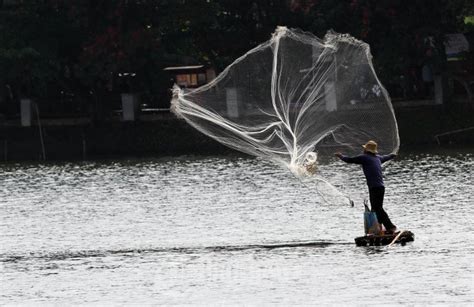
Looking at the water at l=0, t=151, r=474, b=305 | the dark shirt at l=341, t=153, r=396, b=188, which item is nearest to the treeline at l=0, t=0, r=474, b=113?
the water at l=0, t=151, r=474, b=305

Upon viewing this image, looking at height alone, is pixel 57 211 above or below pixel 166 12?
below

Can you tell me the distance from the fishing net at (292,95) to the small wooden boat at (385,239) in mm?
1794

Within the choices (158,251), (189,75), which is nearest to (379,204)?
(158,251)

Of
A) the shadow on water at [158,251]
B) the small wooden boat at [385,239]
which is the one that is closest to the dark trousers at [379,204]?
the small wooden boat at [385,239]

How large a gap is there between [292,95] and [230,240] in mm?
3524

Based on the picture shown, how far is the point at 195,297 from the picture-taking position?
27.2m

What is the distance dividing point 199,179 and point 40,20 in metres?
24.1

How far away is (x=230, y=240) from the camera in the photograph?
34.7 m

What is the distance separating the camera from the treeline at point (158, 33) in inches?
2741

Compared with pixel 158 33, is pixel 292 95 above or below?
below

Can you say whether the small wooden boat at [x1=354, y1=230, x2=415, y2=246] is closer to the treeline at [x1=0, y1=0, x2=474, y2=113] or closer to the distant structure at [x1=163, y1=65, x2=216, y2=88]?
the treeline at [x1=0, y1=0, x2=474, y2=113]

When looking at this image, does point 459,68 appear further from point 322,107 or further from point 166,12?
point 322,107

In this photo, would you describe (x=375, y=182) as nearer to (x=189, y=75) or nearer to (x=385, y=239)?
(x=385, y=239)

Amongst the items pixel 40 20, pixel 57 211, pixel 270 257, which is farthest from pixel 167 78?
pixel 270 257
